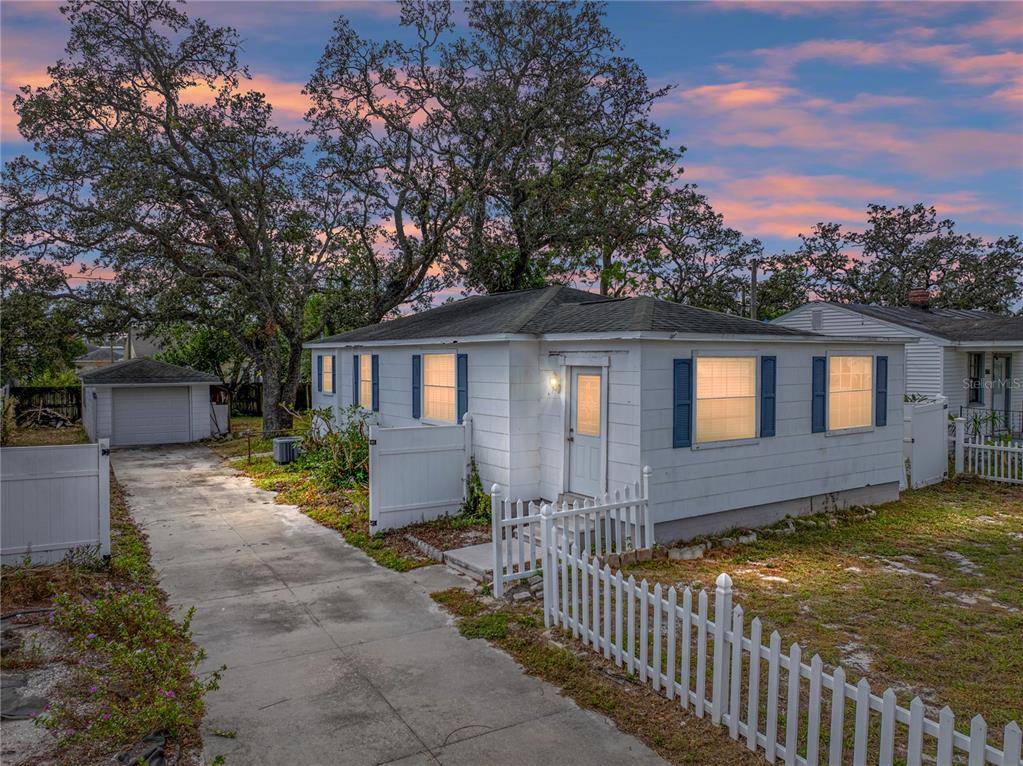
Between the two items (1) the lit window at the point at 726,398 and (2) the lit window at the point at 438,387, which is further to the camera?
(2) the lit window at the point at 438,387

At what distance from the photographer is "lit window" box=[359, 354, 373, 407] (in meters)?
14.8

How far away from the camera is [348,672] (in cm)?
522

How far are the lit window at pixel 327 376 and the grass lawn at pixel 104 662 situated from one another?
1045 cm

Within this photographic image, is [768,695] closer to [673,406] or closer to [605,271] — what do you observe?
[673,406]

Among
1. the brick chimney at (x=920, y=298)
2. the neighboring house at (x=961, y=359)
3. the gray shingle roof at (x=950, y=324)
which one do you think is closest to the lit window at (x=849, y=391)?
the neighboring house at (x=961, y=359)

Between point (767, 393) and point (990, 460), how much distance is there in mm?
7236

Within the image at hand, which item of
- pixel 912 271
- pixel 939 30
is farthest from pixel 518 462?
pixel 912 271

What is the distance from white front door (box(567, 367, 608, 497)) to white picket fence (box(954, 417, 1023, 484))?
883cm

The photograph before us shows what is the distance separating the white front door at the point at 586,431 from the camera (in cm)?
896

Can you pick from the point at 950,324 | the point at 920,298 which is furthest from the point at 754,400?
the point at 920,298

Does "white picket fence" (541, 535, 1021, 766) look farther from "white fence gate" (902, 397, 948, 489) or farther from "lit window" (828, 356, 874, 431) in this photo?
"white fence gate" (902, 397, 948, 489)

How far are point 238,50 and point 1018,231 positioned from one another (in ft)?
127

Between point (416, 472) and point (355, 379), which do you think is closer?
point (416, 472)

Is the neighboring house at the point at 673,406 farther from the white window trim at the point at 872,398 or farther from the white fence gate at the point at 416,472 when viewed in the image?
the white fence gate at the point at 416,472
